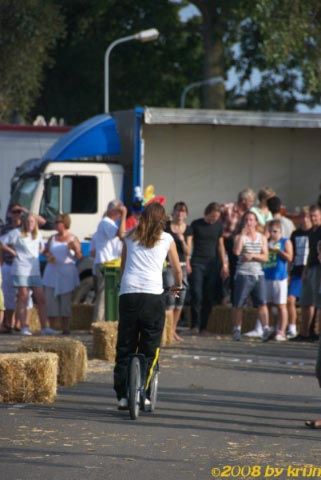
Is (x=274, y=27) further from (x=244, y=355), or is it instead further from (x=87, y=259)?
(x=244, y=355)

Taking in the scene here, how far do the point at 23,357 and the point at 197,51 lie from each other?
40.2 metres

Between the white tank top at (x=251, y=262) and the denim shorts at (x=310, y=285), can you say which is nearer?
the denim shorts at (x=310, y=285)

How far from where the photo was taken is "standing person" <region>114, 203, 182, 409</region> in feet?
37.7

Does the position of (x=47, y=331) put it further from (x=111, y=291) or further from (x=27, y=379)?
(x=27, y=379)

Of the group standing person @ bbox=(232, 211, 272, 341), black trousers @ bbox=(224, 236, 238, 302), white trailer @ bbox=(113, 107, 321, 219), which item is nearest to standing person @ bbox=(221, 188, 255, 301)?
black trousers @ bbox=(224, 236, 238, 302)

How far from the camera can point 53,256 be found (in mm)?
20422

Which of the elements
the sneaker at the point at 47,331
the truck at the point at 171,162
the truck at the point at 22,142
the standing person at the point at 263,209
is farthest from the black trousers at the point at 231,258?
the truck at the point at 22,142

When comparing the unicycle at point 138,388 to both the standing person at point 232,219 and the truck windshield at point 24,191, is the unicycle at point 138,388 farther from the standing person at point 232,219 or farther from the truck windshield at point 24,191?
the truck windshield at point 24,191

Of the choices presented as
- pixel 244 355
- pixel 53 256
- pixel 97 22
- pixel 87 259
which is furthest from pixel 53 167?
pixel 97 22

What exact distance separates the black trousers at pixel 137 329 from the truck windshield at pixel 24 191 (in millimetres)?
12713

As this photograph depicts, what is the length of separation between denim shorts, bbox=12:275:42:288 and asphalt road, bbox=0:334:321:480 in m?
4.39

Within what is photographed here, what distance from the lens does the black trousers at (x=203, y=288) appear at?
20.3 metres

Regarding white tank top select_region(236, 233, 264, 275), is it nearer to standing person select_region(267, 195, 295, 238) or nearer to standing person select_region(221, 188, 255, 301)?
standing person select_region(221, 188, 255, 301)

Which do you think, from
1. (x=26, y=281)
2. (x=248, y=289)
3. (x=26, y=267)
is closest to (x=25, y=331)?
(x=26, y=281)
